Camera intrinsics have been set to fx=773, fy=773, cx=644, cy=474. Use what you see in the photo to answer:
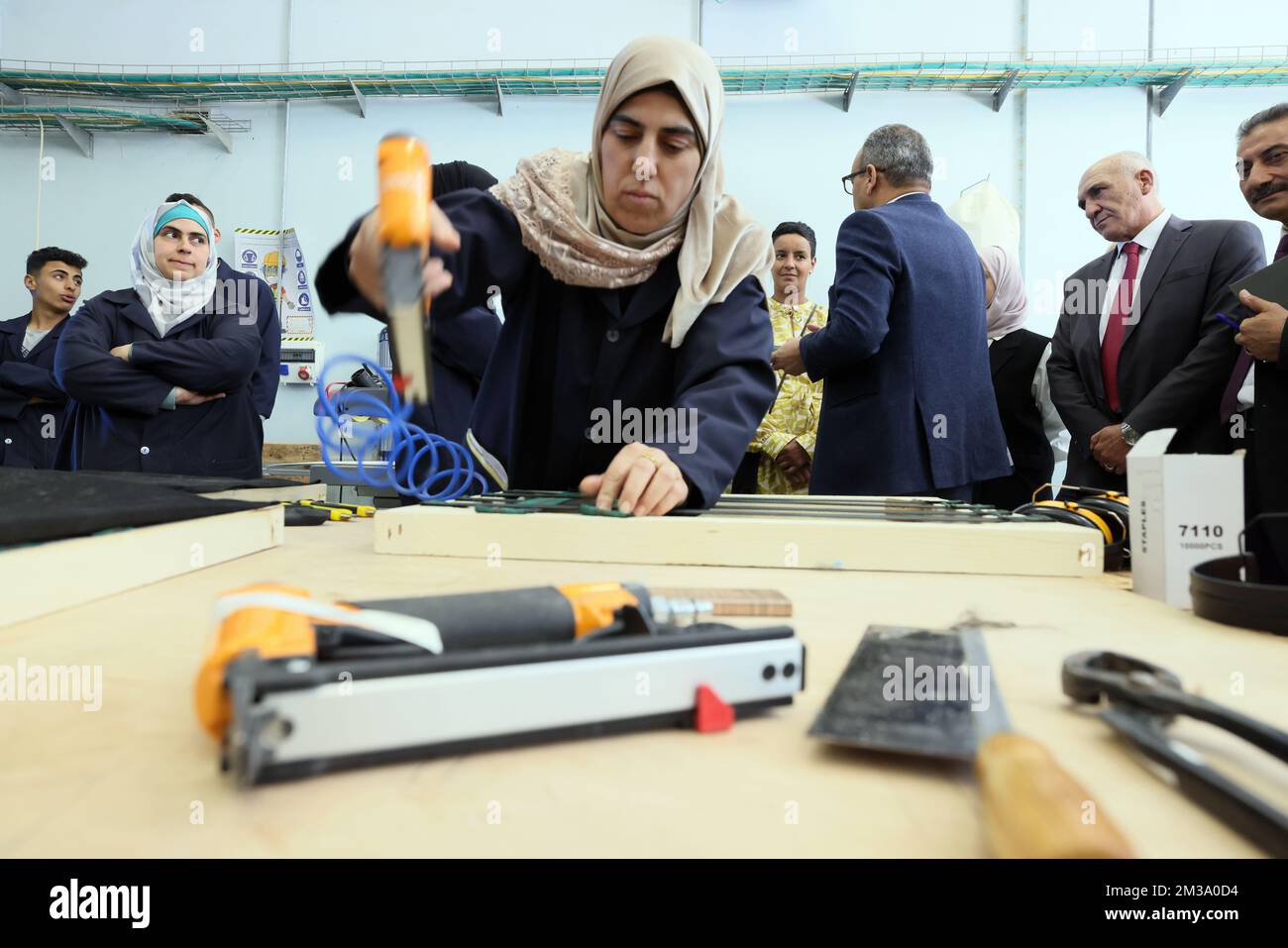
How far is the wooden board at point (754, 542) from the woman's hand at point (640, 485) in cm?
4

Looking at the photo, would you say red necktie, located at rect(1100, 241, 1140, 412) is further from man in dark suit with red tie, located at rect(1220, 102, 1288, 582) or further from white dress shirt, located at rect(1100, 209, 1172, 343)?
man in dark suit with red tie, located at rect(1220, 102, 1288, 582)

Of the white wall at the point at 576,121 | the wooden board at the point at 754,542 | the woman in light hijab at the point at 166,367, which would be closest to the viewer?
the wooden board at the point at 754,542

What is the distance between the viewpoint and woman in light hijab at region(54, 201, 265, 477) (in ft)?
7.02

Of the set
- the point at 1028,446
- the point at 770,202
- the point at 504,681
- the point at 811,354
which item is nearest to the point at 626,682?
the point at 504,681

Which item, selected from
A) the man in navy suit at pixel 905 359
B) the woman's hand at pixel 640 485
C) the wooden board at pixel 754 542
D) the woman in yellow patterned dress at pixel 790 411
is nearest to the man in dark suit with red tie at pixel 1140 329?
the man in navy suit at pixel 905 359

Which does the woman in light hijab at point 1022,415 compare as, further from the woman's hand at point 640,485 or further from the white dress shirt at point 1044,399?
the woman's hand at point 640,485

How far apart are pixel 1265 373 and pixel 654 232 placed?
4.36 ft

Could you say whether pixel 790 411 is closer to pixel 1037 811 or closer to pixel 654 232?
pixel 654 232

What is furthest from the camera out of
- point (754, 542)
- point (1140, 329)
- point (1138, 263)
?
point (1138, 263)

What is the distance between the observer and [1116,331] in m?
2.21

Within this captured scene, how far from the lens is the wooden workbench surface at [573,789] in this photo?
30 centimetres

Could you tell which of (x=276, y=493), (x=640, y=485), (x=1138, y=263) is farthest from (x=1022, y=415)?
(x=276, y=493)
